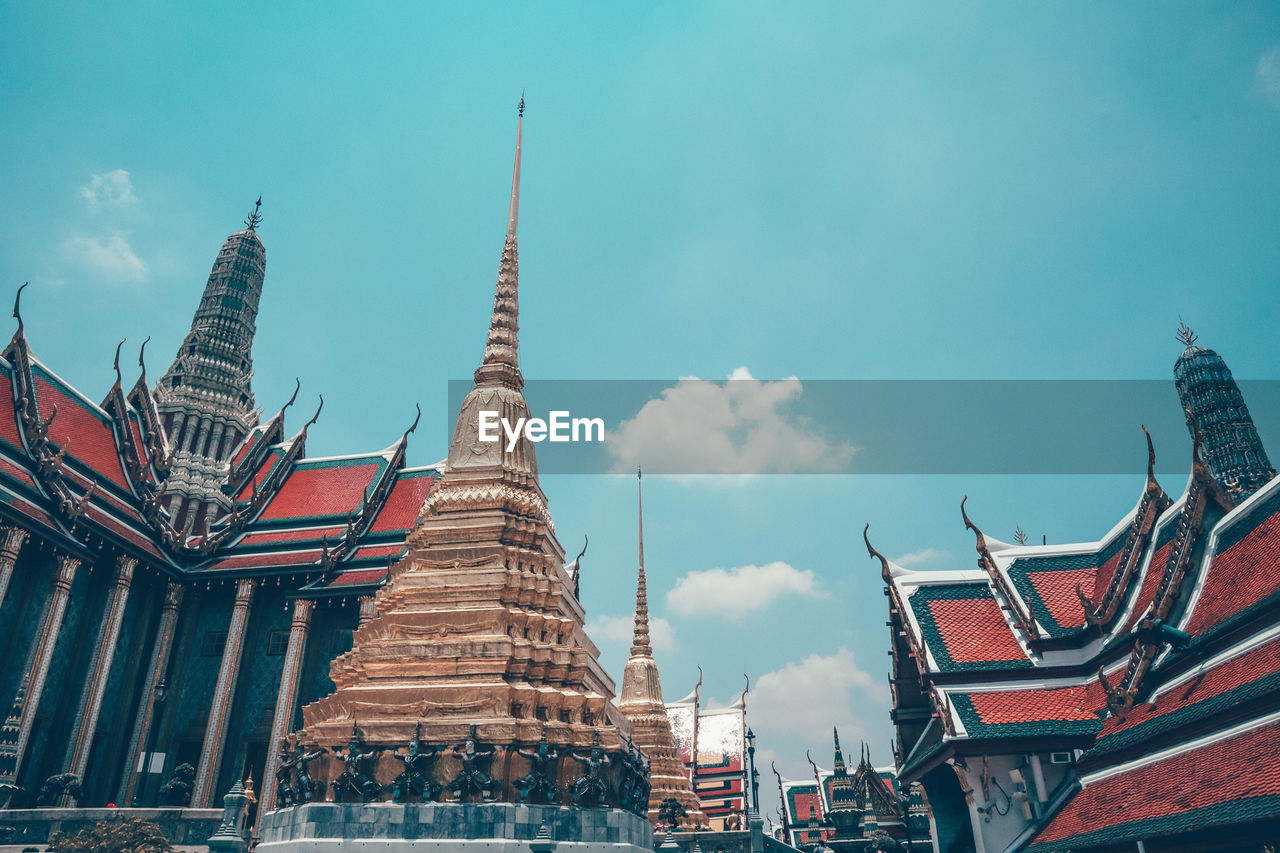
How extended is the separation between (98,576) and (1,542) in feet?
14.3

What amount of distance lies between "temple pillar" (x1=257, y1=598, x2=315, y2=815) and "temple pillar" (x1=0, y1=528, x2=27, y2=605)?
300 inches

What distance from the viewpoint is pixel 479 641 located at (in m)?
13.6

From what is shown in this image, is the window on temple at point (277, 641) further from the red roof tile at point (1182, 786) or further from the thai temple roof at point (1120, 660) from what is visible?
the red roof tile at point (1182, 786)

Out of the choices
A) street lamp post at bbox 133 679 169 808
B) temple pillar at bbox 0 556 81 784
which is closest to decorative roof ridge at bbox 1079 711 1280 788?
temple pillar at bbox 0 556 81 784

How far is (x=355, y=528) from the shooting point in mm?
28266

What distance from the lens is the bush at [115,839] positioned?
49.2 ft

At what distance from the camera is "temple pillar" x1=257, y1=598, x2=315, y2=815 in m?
24.0

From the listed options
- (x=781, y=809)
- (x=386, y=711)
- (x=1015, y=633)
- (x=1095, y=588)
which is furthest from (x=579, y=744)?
(x=781, y=809)

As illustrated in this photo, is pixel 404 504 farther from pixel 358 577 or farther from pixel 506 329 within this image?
pixel 506 329

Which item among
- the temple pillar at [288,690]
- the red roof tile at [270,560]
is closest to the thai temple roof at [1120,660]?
the temple pillar at [288,690]

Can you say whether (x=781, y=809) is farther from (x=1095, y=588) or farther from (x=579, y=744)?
(x=579, y=744)

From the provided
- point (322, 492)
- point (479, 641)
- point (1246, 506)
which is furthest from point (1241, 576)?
point (322, 492)

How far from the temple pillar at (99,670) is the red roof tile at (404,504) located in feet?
24.3

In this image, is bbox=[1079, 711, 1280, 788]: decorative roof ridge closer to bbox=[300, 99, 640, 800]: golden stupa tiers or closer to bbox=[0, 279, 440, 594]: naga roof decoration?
bbox=[300, 99, 640, 800]: golden stupa tiers
